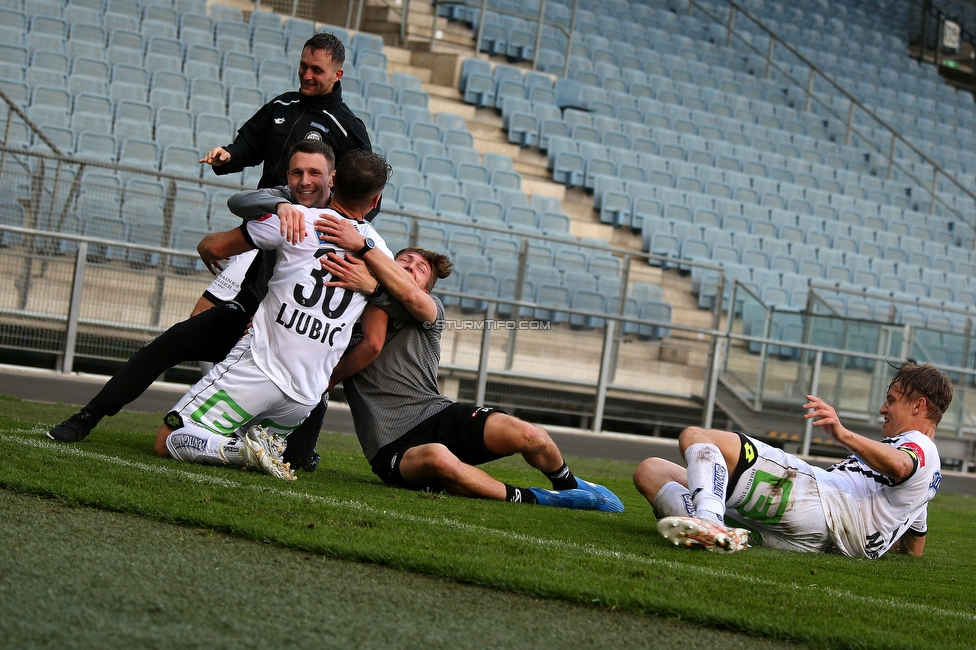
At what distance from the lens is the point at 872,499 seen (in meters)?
3.95

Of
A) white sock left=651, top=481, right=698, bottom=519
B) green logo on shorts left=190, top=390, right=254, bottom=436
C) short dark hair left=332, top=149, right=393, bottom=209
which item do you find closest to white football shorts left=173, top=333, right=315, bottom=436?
green logo on shorts left=190, top=390, right=254, bottom=436

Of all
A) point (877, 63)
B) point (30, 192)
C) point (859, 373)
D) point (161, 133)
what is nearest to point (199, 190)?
point (30, 192)

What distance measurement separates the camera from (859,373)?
11.4 metres

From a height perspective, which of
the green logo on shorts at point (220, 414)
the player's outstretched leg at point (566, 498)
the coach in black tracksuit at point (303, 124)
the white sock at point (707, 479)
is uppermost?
the coach in black tracksuit at point (303, 124)

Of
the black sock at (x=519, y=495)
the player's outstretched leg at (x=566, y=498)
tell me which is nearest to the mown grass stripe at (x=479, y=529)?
the black sock at (x=519, y=495)

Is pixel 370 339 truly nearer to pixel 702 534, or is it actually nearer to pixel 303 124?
pixel 303 124

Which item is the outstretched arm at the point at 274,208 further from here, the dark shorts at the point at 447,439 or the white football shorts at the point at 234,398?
the dark shorts at the point at 447,439

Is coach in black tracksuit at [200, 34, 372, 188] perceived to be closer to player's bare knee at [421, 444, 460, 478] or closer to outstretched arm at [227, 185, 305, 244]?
outstretched arm at [227, 185, 305, 244]

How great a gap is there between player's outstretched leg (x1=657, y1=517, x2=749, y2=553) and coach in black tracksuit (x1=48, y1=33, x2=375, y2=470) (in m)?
→ 1.82

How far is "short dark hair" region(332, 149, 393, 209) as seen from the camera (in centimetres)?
418

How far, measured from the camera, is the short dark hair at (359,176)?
13.7 ft

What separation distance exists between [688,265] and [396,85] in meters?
5.80

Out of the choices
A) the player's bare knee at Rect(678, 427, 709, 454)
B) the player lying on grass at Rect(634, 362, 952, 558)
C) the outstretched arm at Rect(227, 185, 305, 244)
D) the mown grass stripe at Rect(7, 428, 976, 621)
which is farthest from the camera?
the outstretched arm at Rect(227, 185, 305, 244)

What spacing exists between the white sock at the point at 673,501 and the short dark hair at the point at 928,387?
93 cm
